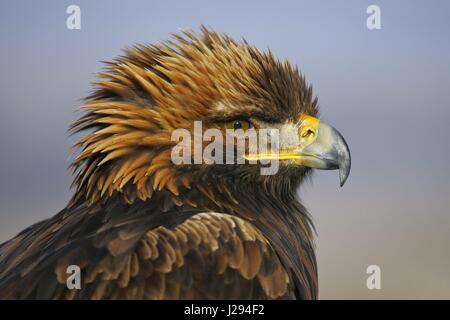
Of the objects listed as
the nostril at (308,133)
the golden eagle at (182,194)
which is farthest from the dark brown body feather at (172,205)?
the nostril at (308,133)

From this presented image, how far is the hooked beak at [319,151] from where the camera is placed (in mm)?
4078

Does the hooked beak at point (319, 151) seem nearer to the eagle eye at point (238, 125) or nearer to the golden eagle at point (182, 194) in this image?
the golden eagle at point (182, 194)

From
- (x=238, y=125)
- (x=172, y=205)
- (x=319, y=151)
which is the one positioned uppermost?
(x=238, y=125)

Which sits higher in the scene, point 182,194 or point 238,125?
point 238,125

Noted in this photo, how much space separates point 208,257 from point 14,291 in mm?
835

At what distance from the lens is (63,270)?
10.9 ft

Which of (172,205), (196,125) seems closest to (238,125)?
(196,125)

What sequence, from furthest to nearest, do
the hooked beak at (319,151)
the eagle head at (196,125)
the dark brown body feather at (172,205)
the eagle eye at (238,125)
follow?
the hooked beak at (319,151)
the eagle eye at (238,125)
the eagle head at (196,125)
the dark brown body feather at (172,205)

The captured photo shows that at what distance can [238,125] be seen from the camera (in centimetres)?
399

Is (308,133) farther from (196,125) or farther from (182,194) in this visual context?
(182,194)

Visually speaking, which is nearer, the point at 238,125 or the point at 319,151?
the point at 238,125

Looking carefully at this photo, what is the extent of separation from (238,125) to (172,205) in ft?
1.87

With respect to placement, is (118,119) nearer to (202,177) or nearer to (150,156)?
(150,156)

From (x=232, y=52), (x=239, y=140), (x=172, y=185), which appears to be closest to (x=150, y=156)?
(x=172, y=185)
